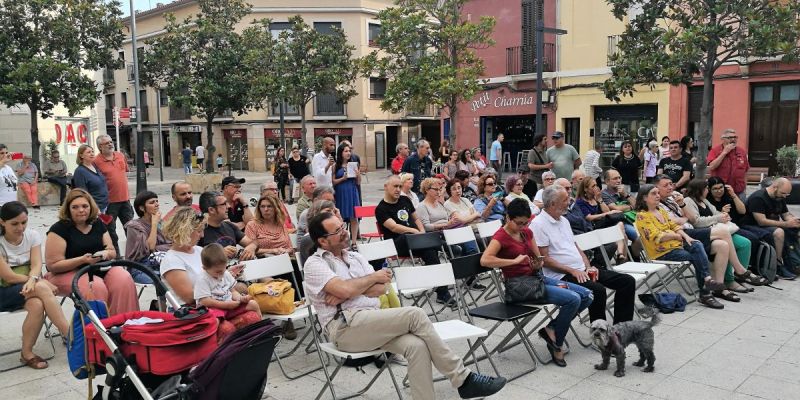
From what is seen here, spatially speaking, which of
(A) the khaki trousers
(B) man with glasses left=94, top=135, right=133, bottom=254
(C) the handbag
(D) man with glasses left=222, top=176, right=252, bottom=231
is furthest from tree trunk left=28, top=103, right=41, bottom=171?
(A) the khaki trousers

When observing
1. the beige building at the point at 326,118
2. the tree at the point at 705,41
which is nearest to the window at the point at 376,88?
the beige building at the point at 326,118

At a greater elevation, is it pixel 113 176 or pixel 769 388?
pixel 113 176

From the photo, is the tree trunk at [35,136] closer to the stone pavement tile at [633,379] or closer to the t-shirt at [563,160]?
the t-shirt at [563,160]

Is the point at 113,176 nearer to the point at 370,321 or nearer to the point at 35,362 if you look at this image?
the point at 35,362

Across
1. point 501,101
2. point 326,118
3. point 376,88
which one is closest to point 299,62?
point 326,118

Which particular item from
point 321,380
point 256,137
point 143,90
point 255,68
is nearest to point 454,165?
point 321,380

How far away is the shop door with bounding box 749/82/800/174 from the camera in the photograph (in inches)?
703

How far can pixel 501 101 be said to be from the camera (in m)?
24.8

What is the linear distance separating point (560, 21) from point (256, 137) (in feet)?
62.5

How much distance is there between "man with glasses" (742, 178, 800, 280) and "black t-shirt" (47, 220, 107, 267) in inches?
286

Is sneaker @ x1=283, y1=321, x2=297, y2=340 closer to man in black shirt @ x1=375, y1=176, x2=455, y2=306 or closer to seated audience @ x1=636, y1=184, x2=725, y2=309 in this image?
man in black shirt @ x1=375, y1=176, x2=455, y2=306

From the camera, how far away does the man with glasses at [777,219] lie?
25.0ft

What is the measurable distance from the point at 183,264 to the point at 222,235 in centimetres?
129

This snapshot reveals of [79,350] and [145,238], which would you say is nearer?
[79,350]
